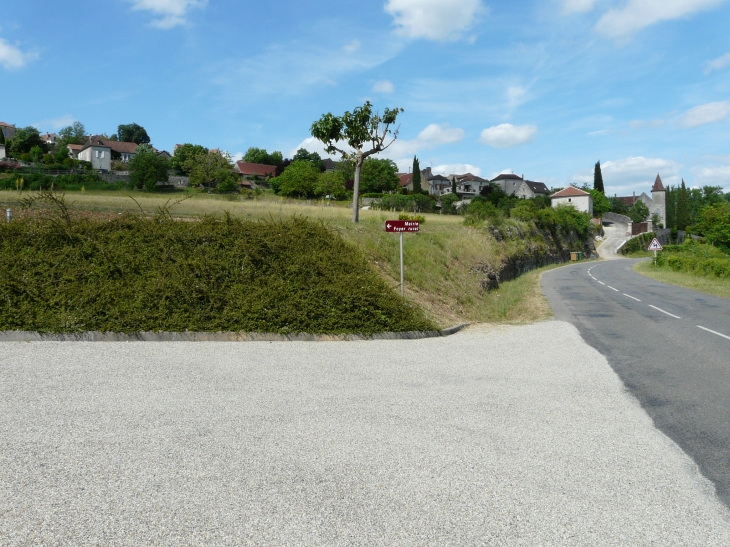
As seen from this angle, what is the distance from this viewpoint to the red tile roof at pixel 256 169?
11681 cm

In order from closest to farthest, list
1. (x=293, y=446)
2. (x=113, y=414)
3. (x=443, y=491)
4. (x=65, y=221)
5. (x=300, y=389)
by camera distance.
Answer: (x=443, y=491) → (x=293, y=446) → (x=113, y=414) → (x=300, y=389) → (x=65, y=221)

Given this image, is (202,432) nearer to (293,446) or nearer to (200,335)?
(293,446)

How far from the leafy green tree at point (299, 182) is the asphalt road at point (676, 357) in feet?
226

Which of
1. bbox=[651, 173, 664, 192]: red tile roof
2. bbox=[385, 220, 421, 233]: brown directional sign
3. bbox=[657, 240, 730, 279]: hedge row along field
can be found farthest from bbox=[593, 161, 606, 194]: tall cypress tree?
bbox=[385, 220, 421, 233]: brown directional sign

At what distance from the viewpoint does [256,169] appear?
119m

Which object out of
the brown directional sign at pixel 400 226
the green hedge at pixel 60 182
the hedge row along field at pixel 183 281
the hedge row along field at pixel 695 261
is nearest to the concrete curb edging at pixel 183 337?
the hedge row along field at pixel 183 281

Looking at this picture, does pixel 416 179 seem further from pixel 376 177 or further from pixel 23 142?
pixel 23 142

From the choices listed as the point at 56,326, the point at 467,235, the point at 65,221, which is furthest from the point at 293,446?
the point at 467,235

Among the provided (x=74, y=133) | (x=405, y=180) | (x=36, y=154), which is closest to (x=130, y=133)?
(x=74, y=133)

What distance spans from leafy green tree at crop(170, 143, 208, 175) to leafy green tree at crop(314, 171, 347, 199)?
21842 millimetres

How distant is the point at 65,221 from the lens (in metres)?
13.5

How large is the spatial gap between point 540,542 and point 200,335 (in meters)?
8.01

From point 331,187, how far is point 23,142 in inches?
2608

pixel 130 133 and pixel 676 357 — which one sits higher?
pixel 130 133
